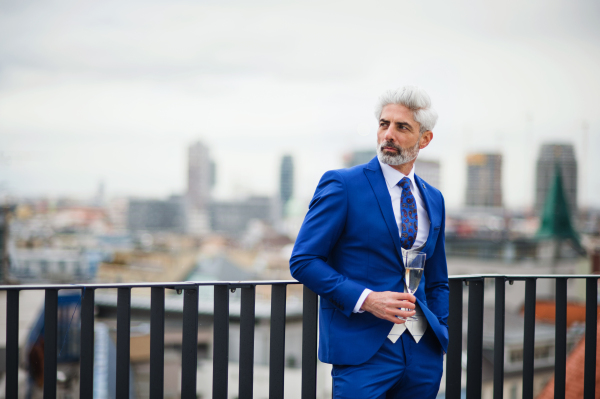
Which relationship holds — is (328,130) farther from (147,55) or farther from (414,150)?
(414,150)

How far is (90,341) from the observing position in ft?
6.23

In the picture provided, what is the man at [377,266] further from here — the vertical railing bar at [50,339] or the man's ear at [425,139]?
the vertical railing bar at [50,339]

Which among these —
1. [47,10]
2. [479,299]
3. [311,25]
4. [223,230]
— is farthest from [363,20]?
[479,299]

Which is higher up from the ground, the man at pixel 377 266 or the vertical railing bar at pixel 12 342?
the man at pixel 377 266

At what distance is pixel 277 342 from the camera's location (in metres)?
2.00

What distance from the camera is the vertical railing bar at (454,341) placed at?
212cm

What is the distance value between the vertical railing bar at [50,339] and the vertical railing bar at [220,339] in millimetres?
587

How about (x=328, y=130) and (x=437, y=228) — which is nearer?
(x=437, y=228)

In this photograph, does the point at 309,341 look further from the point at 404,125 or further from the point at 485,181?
the point at 485,181

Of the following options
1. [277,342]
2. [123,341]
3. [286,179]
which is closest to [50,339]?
[123,341]

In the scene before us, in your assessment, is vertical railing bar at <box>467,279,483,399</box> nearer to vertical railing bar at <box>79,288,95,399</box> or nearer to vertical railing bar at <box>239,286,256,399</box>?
vertical railing bar at <box>239,286,256,399</box>

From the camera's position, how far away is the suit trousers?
4.43 feet

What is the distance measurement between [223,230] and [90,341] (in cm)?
8263

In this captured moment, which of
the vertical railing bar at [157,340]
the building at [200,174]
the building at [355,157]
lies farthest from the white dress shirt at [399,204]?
the building at [200,174]
